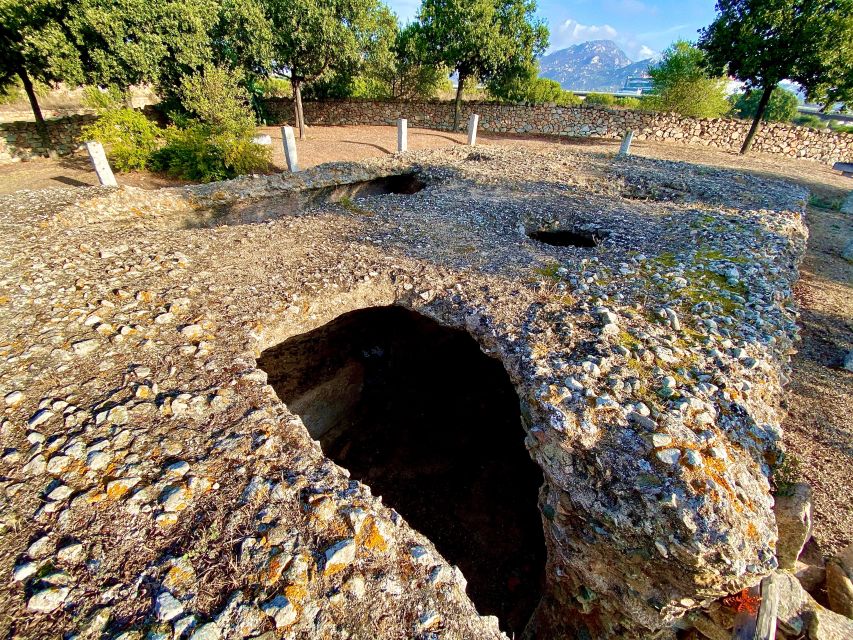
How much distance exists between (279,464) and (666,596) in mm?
3104

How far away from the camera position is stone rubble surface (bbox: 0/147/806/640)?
237cm

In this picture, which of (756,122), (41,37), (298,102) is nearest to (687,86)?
(756,122)

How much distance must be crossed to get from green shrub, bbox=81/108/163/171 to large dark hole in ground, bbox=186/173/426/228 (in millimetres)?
8569

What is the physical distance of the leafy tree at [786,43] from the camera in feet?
54.4

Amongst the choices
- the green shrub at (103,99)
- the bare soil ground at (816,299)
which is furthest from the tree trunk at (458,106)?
the green shrub at (103,99)

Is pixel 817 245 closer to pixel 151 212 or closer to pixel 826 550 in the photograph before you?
pixel 826 550

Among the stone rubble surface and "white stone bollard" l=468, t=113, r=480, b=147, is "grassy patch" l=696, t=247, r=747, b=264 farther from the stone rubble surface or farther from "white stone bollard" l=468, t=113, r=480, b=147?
"white stone bollard" l=468, t=113, r=480, b=147

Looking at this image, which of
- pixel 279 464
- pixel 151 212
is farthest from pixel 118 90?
pixel 279 464

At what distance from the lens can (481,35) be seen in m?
22.1

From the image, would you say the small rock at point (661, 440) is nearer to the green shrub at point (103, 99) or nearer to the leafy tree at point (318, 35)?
the green shrub at point (103, 99)

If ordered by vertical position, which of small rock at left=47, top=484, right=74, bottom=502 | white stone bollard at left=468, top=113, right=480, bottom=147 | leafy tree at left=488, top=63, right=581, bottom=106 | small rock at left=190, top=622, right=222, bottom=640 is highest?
leafy tree at left=488, top=63, right=581, bottom=106

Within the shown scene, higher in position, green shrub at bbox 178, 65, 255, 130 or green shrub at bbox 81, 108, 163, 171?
green shrub at bbox 178, 65, 255, 130

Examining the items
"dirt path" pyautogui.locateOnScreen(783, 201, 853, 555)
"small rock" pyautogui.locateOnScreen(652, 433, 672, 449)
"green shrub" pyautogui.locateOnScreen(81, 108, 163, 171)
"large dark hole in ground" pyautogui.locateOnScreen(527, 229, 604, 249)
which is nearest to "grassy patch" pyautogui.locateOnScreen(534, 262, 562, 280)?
"large dark hole in ground" pyautogui.locateOnScreen(527, 229, 604, 249)

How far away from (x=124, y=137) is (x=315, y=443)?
53.9 feet
